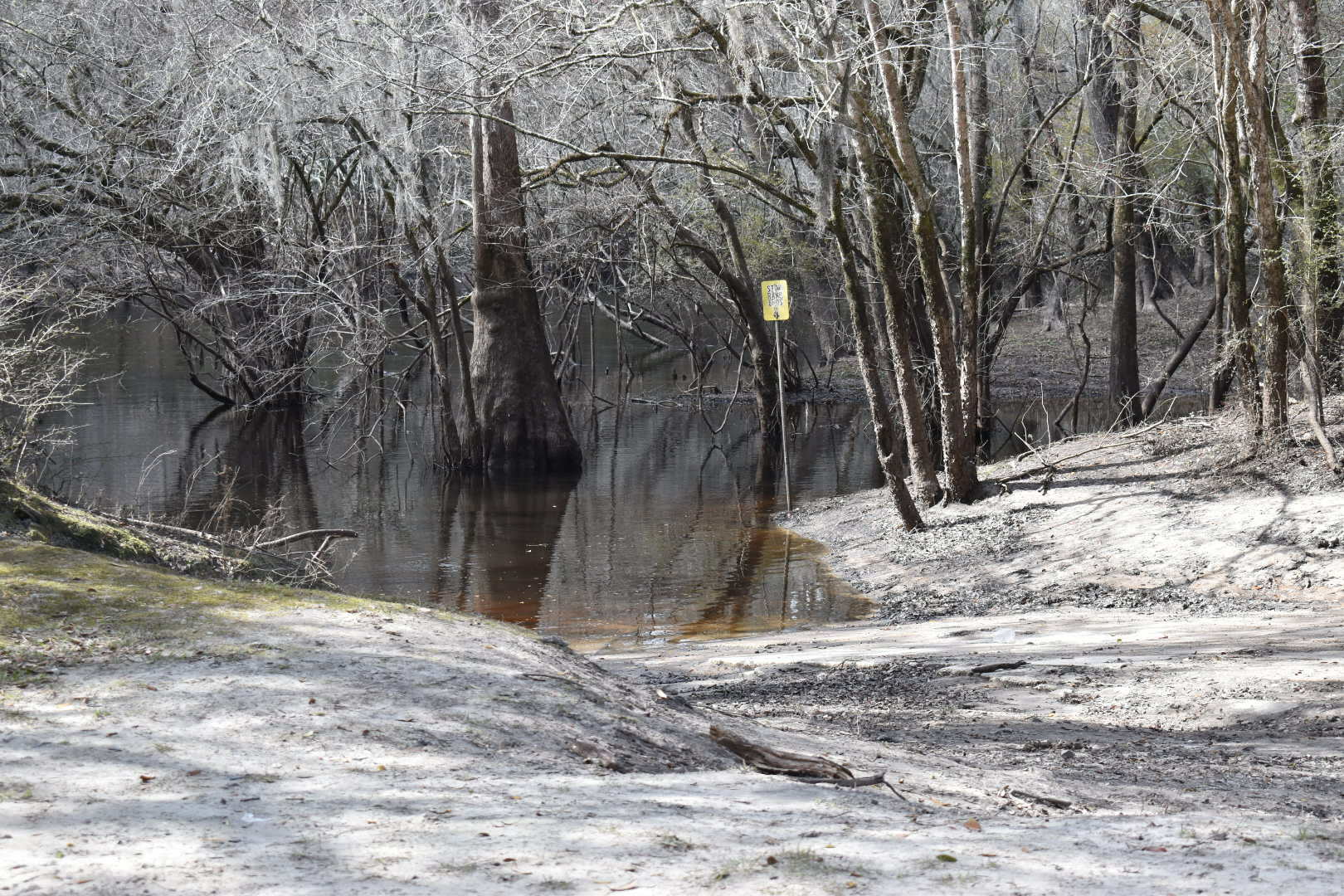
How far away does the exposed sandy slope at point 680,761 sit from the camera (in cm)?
376

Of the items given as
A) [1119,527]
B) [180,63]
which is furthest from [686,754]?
[180,63]

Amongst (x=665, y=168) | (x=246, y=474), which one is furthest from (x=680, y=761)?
(x=246, y=474)

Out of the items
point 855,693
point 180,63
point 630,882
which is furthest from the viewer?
point 180,63

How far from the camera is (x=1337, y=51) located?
15.0m

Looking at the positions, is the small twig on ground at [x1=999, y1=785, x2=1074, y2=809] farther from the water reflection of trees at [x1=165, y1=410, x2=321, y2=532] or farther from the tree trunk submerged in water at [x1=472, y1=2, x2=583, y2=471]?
the tree trunk submerged in water at [x1=472, y1=2, x2=583, y2=471]

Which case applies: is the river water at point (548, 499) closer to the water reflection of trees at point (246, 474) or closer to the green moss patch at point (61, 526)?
the water reflection of trees at point (246, 474)

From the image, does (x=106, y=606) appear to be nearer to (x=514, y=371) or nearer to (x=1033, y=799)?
(x=1033, y=799)

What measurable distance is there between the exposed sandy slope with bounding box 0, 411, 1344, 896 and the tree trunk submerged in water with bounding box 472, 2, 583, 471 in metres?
12.8

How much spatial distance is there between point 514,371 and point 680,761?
17.2 metres

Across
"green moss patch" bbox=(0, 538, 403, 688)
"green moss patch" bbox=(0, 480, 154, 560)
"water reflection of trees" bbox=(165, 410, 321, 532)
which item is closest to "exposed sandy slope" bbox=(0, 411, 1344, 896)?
"green moss patch" bbox=(0, 538, 403, 688)

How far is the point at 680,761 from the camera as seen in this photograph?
17.7ft

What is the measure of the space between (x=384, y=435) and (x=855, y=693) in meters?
20.5

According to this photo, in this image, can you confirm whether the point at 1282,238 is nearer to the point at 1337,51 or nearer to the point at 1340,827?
the point at 1337,51

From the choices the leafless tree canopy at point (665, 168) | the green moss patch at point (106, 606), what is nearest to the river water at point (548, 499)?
the leafless tree canopy at point (665, 168)
